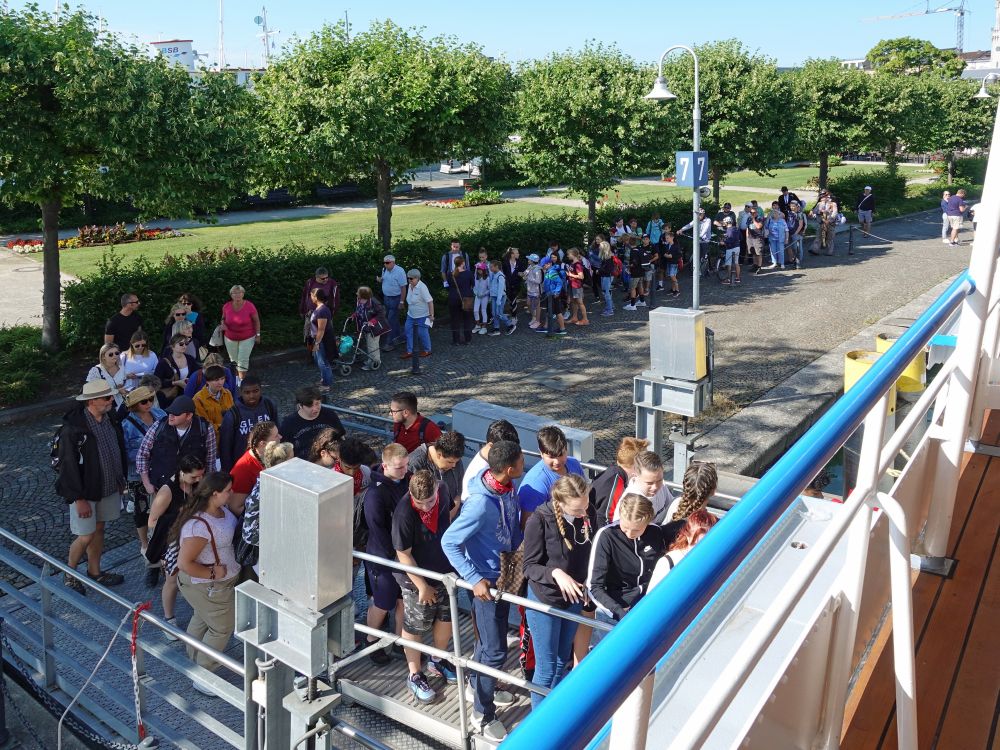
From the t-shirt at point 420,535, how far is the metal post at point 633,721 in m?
4.73

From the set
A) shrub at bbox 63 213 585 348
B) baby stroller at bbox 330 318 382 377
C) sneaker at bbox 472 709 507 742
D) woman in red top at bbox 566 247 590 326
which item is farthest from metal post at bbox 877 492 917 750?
woman in red top at bbox 566 247 590 326

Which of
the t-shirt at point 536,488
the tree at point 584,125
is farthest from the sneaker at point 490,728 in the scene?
the tree at point 584,125

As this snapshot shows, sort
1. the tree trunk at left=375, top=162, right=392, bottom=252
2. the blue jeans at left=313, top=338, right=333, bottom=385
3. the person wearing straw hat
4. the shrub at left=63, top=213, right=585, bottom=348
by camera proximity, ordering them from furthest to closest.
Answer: the tree trunk at left=375, top=162, right=392, bottom=252, the shrub at left=63, top=213, right=585, bottom=348, the blue jeans at left=313, top=338, right=333, bottom=385, the person wearing straw hat

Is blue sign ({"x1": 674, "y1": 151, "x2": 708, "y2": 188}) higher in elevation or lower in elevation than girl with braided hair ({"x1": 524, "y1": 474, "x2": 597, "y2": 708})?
higher

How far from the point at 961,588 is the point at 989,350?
1.22 m

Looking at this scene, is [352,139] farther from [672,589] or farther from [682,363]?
[672,589]

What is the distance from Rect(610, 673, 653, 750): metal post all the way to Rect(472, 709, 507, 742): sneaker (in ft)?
15.7

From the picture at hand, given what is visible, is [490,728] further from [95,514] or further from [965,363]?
[95,514]

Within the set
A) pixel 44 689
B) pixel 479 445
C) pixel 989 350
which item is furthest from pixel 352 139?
pixel 989 350

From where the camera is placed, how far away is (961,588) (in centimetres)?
316

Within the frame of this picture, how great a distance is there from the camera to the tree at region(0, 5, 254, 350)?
12.8 m

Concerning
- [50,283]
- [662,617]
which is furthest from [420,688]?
[50,283]

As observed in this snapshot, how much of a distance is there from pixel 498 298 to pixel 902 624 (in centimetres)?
1538

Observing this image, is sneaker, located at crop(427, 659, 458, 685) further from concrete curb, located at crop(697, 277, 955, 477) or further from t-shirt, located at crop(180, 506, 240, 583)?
concrete curb, located at crop(697, 277, 955, 477)
